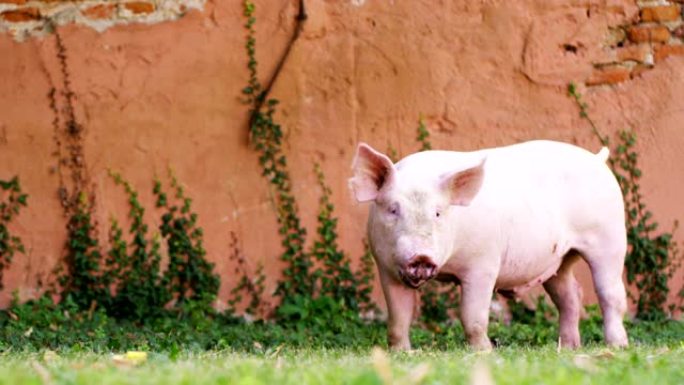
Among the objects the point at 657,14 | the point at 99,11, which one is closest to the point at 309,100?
the point at 99,11

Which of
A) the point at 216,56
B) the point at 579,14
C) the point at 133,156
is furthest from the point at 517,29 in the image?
the point at 133,156

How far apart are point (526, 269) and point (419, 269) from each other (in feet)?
3.44

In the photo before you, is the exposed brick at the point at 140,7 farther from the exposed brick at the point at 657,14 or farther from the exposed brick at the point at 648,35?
the exposed brick at the point at 657,14

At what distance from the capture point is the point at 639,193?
9.96 meters

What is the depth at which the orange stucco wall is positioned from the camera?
9641 millimetres

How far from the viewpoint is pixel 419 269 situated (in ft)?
21.7

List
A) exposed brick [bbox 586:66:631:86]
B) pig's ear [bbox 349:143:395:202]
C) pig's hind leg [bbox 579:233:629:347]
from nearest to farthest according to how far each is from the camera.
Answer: pig's ear [bbox 349:143:395:202] < pig's hind leg [bbox 579:233:629:347] < exposed brick [bbox 586:66:631:86]

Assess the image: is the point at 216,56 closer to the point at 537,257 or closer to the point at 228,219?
the point at 228,219

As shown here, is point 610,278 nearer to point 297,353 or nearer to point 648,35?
point 297,353

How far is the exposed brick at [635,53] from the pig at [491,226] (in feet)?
6.61

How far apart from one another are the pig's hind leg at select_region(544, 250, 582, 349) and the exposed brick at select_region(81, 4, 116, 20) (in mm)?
3686

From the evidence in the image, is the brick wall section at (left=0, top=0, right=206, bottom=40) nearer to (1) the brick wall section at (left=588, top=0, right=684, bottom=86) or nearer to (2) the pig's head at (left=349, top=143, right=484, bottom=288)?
(1) the brick wall section at (left=588, top=0, right=684, bottom=86)

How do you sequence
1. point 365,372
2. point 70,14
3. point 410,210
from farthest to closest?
point 70,14 → point 410,210 → point 365,372

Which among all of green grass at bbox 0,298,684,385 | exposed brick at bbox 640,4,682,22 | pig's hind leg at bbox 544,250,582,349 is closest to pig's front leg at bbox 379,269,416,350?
green grass at bbox 0,298,684,385
